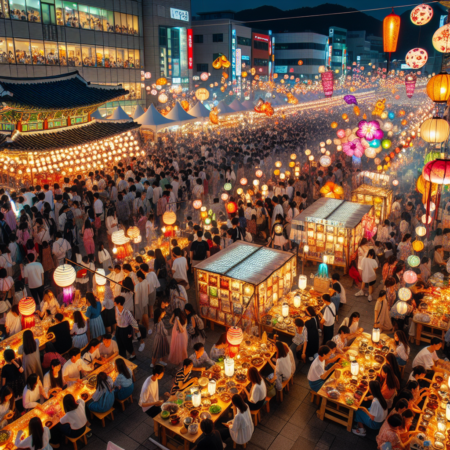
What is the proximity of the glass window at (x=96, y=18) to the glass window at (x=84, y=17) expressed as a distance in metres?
0.41

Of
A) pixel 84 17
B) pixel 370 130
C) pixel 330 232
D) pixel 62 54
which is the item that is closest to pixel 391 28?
pixel 370 130

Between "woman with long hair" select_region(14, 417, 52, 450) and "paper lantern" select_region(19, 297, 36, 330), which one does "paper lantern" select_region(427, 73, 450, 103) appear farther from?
"woman with long hair" select_region(14, 417, 52, 450)

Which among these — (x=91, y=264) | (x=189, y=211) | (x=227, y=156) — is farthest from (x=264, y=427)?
(x=227, y=156)

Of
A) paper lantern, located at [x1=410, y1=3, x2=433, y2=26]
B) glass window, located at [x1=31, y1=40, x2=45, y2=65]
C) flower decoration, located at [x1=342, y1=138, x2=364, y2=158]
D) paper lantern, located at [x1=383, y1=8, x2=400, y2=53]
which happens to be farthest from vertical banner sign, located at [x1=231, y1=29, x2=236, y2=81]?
paper lantern, located at [x1=383, y1=8, x2=400, y2=53]

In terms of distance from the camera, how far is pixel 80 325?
7848mm

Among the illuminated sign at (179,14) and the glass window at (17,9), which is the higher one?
the illuminated sign at (179,14)

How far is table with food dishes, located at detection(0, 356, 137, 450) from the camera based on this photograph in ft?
19.4

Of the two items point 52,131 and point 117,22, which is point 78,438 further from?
point 117,22

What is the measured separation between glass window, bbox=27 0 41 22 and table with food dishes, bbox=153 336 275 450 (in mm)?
32617

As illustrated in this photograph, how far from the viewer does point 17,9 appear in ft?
98.4

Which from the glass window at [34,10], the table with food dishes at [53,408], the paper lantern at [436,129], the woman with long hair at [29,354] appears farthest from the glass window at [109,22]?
the table with food dishes at [53,408]

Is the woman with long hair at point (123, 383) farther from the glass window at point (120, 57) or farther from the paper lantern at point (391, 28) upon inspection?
the glass window at point (120, 57)

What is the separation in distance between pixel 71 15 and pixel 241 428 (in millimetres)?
36714

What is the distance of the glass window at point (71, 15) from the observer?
3384cm
